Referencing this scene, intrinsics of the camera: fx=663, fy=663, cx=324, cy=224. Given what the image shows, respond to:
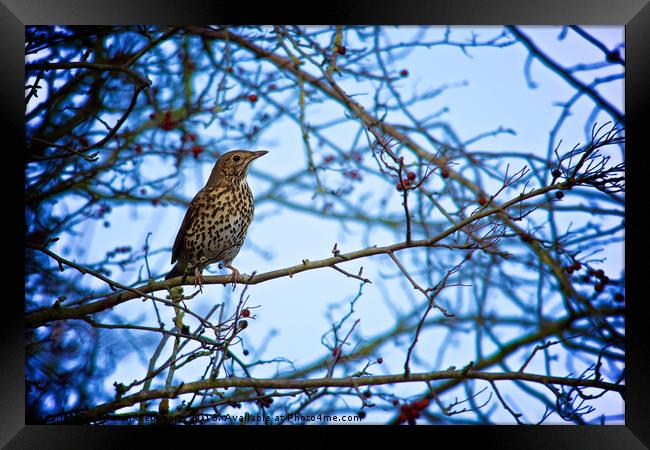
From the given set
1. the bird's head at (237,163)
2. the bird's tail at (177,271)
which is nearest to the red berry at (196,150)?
the bird's head at (237,163)

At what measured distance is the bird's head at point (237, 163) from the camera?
337 centimetres

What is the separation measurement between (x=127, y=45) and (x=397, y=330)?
2240 millimetres

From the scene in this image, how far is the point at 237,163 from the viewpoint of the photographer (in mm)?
3381

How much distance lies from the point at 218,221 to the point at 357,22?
113 cm

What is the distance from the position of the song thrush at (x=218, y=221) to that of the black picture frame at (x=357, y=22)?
0.73 m

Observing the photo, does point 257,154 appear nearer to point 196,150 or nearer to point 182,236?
point 196,150

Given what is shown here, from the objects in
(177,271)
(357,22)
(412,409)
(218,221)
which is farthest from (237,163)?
(412,409)

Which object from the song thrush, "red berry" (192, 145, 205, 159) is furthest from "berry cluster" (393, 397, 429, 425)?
"red berry" (192, 145, 205, 159)

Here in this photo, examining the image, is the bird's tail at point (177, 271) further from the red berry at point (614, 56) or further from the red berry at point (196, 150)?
the red berry at point (614, 56)

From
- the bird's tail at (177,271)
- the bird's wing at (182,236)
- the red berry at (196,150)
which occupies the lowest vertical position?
the bird's tail at (177,271)

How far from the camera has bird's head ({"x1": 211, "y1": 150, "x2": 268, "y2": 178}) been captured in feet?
11.0

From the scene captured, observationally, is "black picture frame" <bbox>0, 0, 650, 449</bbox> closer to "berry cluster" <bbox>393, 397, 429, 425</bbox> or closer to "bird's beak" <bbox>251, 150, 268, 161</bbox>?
"berry cluster" <bbox>393, 397, 429, 425</bbox>

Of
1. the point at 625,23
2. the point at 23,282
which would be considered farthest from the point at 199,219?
the point at 625,23

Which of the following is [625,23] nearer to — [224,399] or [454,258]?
[454,258]
